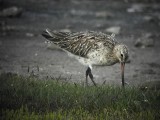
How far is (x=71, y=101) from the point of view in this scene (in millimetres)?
10289

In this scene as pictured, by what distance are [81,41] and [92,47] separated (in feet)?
1.62

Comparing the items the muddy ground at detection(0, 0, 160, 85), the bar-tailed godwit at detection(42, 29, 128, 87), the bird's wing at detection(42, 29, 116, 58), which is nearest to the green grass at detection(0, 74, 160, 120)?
A: the muddy ground at detection(0, 0, 160, 85)

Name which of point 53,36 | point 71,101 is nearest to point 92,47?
point 53,36

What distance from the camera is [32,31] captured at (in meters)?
20.5

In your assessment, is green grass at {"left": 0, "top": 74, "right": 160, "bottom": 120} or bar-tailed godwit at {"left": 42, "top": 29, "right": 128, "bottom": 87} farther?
bar-tailed godwit at {"left": 42, "top": 29, "right": 128, "bottom": 87}

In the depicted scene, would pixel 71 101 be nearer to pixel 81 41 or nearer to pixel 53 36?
pixel 81 41

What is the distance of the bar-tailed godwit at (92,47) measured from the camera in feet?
39.6

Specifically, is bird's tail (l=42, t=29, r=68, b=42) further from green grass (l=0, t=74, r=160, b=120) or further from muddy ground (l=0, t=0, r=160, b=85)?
green grass (l=0, t=74, r=160, b=120)

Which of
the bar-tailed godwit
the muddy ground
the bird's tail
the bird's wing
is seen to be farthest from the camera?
the muddy ground

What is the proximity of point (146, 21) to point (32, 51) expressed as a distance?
8.60m

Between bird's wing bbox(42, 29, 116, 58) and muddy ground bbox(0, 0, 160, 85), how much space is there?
832 mm

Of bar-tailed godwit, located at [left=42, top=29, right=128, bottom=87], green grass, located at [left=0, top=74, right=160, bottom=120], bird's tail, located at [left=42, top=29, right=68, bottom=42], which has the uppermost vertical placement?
bird's tail, located at [left=42, top=29, right=68, bottom=42]

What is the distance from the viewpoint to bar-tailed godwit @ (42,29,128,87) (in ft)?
39.6

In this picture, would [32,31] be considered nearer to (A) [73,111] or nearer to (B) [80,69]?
(B) [80,69]
